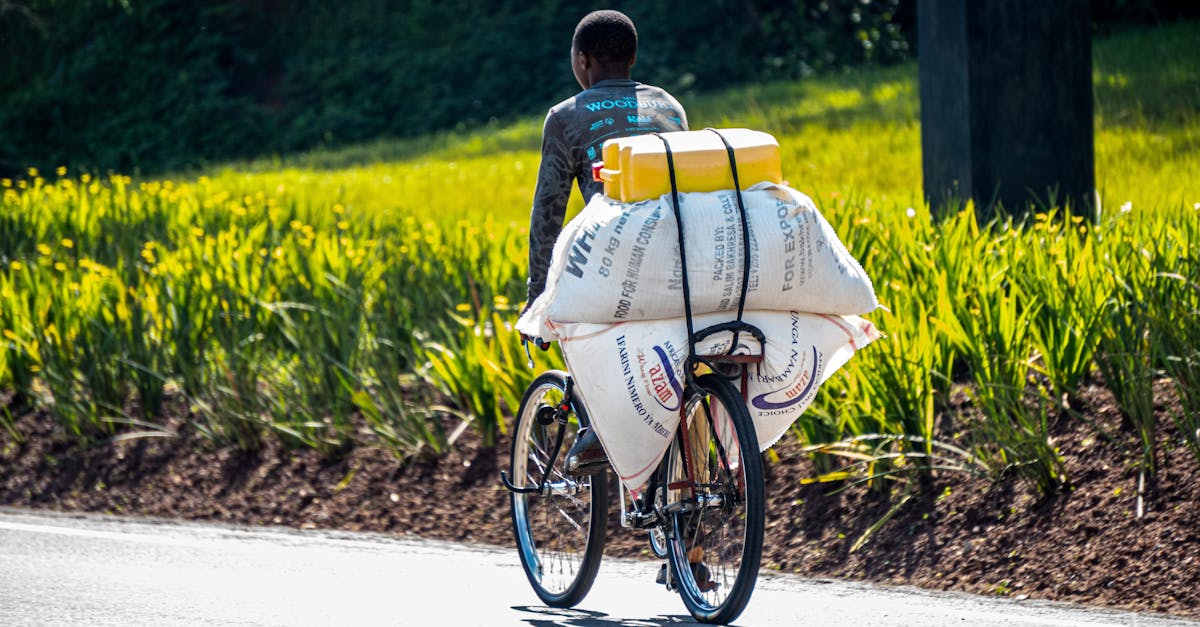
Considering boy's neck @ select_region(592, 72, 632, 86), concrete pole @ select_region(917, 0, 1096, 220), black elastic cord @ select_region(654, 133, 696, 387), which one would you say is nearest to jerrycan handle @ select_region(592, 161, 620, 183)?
black elastic cord @ select_region(654, 133, 696, 387)

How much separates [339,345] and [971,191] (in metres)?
3.47

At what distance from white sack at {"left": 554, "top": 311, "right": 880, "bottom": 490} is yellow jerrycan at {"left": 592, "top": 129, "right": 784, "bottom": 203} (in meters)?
0.37

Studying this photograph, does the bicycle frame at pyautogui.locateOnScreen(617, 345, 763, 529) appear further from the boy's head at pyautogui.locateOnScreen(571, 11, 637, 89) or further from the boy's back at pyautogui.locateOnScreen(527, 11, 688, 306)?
the boy's head at pyautogui.locateOnScreen(571, 11, 637, 89)

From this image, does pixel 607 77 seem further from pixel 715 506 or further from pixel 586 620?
pixel 586 620

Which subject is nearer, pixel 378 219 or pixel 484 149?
pixel 378 219

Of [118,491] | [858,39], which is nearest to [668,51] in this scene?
[858,39]

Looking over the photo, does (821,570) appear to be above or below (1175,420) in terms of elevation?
below

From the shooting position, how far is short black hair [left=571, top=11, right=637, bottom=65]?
522 centimetres

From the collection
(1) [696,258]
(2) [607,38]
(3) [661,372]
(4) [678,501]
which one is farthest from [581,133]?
(4) [678,501]

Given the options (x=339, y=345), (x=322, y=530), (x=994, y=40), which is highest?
(x=994, y=40)

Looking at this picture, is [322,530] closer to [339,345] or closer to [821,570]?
[339,345]

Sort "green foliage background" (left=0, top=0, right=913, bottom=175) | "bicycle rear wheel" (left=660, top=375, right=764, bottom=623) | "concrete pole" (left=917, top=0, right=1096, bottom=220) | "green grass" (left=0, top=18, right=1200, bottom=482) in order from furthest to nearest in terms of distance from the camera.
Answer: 1. "green foliage background" (left=0, top=0, right=913, bottom=175)
2. "concrete pole" (left=917, top=0, right=1096, bottom=220)
3. "green grass" (left=0, top=18, right=1200, bottom=482)
4. "bicycle rear wheel" (left=660, top=375, right=764, bottom=623)

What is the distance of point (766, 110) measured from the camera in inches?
771

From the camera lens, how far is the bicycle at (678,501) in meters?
4.53
